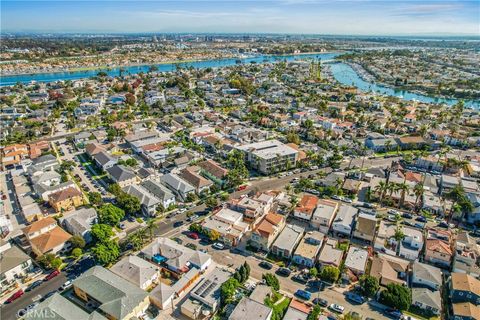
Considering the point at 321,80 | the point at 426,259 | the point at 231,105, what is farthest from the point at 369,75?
the point at 426,259

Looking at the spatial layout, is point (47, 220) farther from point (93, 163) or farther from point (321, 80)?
point (321, 80)

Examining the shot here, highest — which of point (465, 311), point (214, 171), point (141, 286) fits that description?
point (214, 171)

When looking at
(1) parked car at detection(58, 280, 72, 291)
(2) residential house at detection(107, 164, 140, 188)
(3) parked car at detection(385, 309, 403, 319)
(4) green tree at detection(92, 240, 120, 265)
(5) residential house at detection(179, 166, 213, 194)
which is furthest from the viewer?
(2) residential house at detection(107, 164, 140, 188)

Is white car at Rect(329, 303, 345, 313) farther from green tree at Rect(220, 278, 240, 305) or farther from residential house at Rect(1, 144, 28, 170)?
residential house at Rect(1, 144, 28, 170)

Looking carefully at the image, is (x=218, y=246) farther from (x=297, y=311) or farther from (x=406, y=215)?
(x=406, y=215)

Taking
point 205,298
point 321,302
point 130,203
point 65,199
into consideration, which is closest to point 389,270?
point 321,302

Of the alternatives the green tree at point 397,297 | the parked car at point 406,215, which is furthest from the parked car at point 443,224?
the green tree at point 397,297

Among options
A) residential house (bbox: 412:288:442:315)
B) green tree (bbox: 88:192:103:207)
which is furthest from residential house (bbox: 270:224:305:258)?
green tree (bbox: 88:192:103:207)
